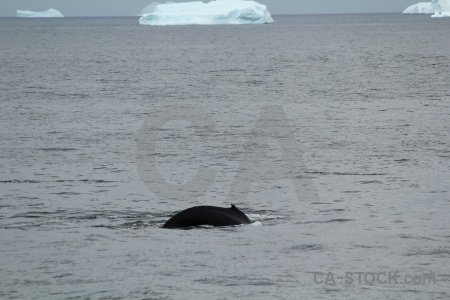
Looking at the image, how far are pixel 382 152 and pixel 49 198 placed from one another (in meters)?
9.26

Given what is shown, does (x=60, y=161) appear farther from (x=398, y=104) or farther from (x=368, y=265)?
(x=398, y=104)

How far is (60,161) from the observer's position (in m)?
21.4

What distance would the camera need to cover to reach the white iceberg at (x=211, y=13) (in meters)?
170

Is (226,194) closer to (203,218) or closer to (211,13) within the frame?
(203,218)

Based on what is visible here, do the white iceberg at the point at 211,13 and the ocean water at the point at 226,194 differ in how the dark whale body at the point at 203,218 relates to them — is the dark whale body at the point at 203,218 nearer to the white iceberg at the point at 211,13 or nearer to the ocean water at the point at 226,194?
the ocean water at the point at 226,194

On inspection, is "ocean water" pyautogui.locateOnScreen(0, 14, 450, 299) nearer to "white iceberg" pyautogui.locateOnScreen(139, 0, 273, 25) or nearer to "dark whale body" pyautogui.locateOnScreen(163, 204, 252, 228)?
"dark whale body" pyautogui.locateOnScreen(163, 204, 252, 228)

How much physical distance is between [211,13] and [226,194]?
166586 millimetres

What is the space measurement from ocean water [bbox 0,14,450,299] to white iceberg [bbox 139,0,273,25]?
13180cm

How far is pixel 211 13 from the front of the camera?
18162cm

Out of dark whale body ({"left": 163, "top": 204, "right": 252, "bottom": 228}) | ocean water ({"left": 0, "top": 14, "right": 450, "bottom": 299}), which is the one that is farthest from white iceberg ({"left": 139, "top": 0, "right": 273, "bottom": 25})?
dark whale body ({"left": 163, "top": 204, "right": 252, "bottom": 228})

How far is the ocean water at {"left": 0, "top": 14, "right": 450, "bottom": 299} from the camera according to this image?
11.4 m

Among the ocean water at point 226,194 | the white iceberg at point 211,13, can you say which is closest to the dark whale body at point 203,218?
the ocean water at point 226,194

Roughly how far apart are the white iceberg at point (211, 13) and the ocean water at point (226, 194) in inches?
5189

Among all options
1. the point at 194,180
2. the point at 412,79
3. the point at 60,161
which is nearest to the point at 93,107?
the point at 60,161
